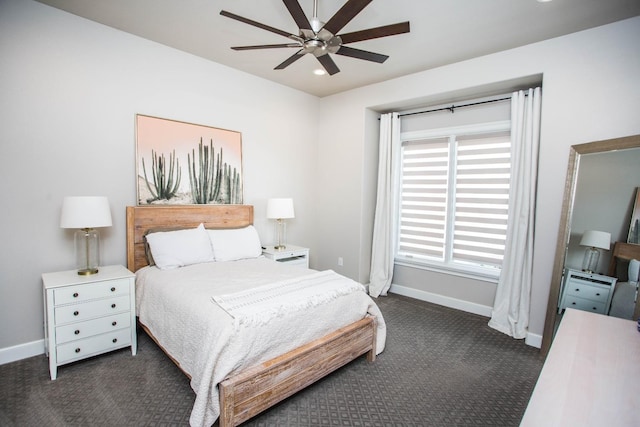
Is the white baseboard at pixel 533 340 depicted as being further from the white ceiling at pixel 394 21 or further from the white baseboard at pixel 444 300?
the white ceiling at pixel 394 21

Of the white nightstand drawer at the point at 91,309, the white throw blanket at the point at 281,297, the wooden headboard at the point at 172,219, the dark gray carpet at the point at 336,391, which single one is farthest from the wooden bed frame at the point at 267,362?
the white nightstand drawer at the point at 91,309

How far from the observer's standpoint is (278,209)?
3859mm

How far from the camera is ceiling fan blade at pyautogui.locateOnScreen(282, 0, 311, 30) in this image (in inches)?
69.7

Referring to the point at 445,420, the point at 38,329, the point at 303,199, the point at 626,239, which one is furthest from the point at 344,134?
the point at 38,329

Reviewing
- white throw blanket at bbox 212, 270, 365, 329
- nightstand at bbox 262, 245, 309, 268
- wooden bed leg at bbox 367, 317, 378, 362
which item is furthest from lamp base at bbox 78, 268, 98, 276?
wooden bed leg at bbox 367, 317, 378, 362

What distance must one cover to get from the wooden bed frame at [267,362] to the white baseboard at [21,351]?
877 millimetres

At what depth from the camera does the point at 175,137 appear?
327 cm

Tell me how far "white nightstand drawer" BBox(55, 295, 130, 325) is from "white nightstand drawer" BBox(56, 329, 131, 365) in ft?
0.59

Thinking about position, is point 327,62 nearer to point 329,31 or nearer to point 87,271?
point 329,31

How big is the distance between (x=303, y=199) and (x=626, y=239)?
11.4ft

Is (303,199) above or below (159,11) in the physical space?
below

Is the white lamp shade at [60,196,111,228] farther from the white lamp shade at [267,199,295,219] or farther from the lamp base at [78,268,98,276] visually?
the white lamp shade at [267,199,295,219]

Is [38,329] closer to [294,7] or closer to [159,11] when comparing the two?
[159,11]

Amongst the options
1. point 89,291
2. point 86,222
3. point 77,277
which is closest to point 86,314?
point 89,291
